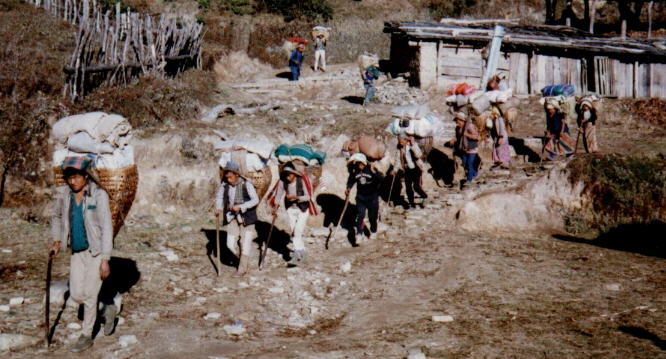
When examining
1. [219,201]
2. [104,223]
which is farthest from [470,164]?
[104,223]

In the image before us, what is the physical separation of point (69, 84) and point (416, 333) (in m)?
10.1

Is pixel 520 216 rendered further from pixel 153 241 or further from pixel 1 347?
pixel 1 347

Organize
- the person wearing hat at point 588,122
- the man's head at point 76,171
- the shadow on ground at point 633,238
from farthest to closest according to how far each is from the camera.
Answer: the person wearing hat at point 588,122 < the shadow on ground at point 633,238 < the man's head at point 76,171

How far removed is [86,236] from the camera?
5.53m

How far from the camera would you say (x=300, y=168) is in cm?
872

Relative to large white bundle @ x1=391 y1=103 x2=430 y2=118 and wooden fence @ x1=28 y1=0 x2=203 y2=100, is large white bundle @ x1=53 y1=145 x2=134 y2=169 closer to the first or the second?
large white bundle @ x1=391 y1=103 x2=430 y2=118

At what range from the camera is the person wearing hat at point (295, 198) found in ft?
28.2

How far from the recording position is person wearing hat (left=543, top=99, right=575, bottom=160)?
12.3 meters

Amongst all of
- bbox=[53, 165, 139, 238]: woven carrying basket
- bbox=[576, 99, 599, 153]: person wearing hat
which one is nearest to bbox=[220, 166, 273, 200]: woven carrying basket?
bbox=[53, 165, 139, 238]: woven carrying basket

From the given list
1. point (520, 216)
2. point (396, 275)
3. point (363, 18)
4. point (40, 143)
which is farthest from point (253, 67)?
point (396, 275)

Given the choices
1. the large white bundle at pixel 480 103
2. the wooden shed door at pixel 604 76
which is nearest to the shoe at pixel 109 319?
the large white bundle at pixel 480 103

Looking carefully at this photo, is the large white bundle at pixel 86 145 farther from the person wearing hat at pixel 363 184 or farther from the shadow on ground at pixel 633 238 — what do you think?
the shadow on ground at pixel 633 238

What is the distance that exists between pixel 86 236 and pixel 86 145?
48.7 inches

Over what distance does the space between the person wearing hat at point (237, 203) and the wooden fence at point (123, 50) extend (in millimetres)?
6632
